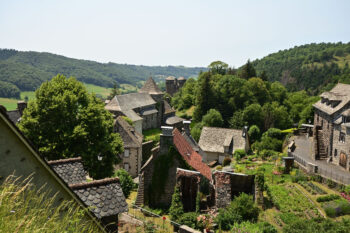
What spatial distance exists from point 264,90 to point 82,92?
193 feet

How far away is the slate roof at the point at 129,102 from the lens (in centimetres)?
5900

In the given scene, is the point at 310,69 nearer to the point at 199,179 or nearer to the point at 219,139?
the point at 219,139

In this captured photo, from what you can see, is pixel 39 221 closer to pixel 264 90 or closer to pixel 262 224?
pixel 262 224

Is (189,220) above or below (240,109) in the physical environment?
below

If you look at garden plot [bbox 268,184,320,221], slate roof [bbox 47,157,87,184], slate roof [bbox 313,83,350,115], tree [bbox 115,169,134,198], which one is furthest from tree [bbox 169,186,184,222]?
slate roof [bbox 313,83,350,115]

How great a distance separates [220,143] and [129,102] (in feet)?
84.1

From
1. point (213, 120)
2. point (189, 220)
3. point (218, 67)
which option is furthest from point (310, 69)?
point (189, 220)

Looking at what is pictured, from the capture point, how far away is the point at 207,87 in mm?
67438

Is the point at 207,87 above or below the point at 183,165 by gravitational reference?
above

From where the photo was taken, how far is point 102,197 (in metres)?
8.30

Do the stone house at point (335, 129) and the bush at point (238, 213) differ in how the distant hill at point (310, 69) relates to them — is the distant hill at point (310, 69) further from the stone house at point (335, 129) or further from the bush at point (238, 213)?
the bush at point (238, 213)

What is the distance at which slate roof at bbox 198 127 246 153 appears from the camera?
47.3 m

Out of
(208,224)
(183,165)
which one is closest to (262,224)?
(208,224)

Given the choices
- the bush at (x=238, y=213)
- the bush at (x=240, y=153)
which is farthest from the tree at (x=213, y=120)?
the bush at (x=238, y=213)
